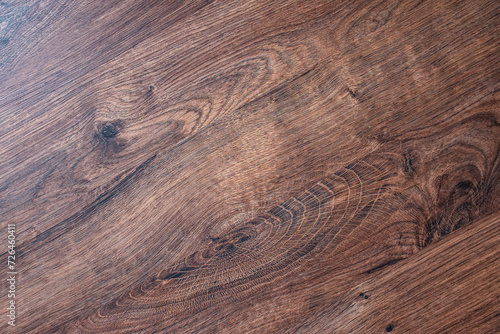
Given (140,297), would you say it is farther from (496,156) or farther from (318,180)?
(496,156)

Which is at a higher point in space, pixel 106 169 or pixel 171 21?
pixel 171 21

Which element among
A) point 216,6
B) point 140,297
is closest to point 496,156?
point 216,6

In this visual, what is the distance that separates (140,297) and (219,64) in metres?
0.48

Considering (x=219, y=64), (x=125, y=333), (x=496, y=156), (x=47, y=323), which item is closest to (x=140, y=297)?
(x=125, y=333)

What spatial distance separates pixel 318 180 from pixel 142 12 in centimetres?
48

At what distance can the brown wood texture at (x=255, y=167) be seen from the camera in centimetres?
62

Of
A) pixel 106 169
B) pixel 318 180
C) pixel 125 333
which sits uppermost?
pixel 106 169

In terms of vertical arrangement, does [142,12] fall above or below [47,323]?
above

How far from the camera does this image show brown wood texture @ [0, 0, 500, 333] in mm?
618

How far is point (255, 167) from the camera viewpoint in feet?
2.12

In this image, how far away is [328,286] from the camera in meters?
0.64

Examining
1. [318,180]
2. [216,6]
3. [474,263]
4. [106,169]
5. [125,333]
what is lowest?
[474,263]

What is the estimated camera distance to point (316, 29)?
0.64 meters

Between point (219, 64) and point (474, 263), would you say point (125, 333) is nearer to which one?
point (219, 64)
